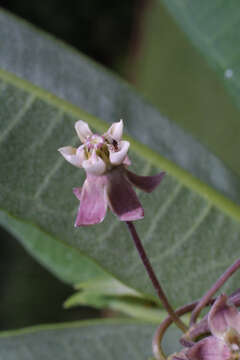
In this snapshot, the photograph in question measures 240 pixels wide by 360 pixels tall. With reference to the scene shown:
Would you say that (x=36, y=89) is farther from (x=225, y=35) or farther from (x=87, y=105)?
(x=225, y=35)

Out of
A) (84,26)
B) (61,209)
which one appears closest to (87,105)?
(61,209)

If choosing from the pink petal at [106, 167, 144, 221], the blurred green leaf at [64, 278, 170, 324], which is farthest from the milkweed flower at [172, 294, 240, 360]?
the blurred green leaf at [64, 278, 170, 324]

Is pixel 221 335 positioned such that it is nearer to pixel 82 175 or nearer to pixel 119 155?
pixel 119 155

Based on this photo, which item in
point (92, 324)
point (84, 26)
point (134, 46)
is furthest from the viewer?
point (134, 46)

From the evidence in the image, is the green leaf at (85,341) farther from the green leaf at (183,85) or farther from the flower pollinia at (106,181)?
the green leaf at (183,85)

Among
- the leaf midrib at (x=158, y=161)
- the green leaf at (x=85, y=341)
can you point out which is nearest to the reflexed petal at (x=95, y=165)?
the leaf midrib at (x=158, y=161)

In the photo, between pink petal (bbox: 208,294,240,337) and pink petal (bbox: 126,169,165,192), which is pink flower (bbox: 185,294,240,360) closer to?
pink petal (bbox: 208,294,240,337)
